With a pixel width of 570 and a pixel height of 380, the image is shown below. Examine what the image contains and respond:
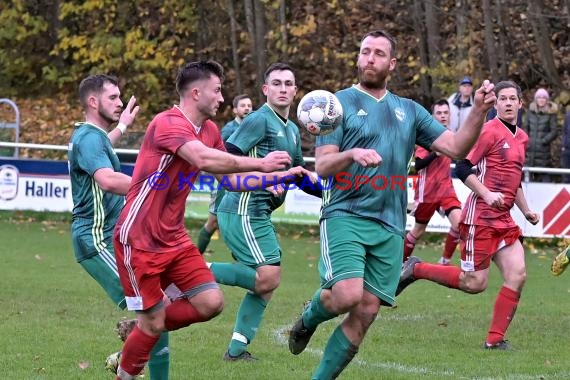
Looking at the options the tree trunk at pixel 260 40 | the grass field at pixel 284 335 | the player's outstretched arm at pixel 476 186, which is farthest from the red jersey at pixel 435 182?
the tree trunk at pixel 260 40

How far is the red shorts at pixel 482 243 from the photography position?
8.83m

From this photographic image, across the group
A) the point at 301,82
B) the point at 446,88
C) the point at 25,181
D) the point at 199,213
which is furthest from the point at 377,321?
the point at 301,82

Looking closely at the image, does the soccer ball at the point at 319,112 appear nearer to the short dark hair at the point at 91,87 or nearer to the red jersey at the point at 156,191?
the red jersey at the point at 156,191

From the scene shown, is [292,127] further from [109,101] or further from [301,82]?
[301,82]

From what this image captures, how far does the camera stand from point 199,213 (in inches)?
712

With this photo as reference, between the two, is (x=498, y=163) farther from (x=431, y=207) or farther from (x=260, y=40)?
(x=260, y=40)

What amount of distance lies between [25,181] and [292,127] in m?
10.7

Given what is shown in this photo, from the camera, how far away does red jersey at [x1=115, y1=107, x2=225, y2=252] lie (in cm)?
Result: 638

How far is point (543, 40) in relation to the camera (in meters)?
20.1

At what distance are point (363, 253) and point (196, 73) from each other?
4.70ft

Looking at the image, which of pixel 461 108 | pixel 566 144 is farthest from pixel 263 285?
pixel 566 144

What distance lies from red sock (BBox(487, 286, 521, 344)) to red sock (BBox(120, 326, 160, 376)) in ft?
10.6

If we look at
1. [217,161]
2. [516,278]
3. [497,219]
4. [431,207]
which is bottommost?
[431,207]

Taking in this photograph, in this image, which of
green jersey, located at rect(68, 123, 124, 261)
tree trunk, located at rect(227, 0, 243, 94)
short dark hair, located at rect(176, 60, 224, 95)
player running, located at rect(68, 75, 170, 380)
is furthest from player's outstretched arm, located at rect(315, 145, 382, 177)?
tree trunk, located at rect(227, 0, 243, 94)
